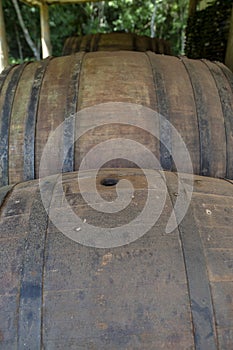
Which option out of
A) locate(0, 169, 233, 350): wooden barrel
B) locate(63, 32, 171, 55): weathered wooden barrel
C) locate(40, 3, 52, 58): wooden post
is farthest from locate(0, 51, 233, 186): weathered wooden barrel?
locate(40, 3, 52, 58): wooden post

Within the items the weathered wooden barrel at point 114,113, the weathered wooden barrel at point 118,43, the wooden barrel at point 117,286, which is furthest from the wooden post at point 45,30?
the wooden barrel at point 117,286

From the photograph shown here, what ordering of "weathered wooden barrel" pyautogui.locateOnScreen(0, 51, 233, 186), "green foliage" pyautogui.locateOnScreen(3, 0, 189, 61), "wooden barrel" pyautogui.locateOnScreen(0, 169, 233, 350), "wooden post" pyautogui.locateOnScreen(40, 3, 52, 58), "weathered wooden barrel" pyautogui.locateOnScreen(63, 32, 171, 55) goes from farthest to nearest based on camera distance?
"green foliage" pyautogui.locateOnScreen(3, 0, 189, 61) → "wooden post" pyautogui.locateOnScreen(40, 3, 52, 58) → "weathered wooden barrel" pyautogui.locateOnScreen(63, 32, 171, 55) → "weathered wooden barrel" pyautogui.locateOnScreen(0, 51, 233, 186) → "wooden barrel" pyautogui.locateOnScreen(0, 169, 233, 350)

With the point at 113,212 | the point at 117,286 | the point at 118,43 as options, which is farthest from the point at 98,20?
the point at 117,286

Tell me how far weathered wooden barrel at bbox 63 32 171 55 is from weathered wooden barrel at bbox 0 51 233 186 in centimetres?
266

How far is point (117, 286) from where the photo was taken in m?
1.30

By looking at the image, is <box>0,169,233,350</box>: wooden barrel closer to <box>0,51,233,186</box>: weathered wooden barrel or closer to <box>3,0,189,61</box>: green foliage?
<box>0,51,233,186</box>: weathered wooden barrel

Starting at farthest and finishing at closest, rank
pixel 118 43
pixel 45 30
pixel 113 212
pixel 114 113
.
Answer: pixel 45 30, pixel 118 43, pixel 114 113, pixel 113 212

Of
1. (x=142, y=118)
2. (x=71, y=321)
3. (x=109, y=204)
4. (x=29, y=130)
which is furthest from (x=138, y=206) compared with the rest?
(x=29, y=130)

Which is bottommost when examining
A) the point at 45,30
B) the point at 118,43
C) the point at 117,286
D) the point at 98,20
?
the point at 98,20

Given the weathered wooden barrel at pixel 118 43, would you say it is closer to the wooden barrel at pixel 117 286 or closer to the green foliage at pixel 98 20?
the wooden barrel at pixel 117 286

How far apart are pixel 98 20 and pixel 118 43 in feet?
25.1

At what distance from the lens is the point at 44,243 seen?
4.64 feet

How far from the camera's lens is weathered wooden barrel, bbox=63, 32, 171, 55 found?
485 centimetres

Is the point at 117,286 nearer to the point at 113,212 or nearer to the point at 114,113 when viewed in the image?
the point at 113,212
